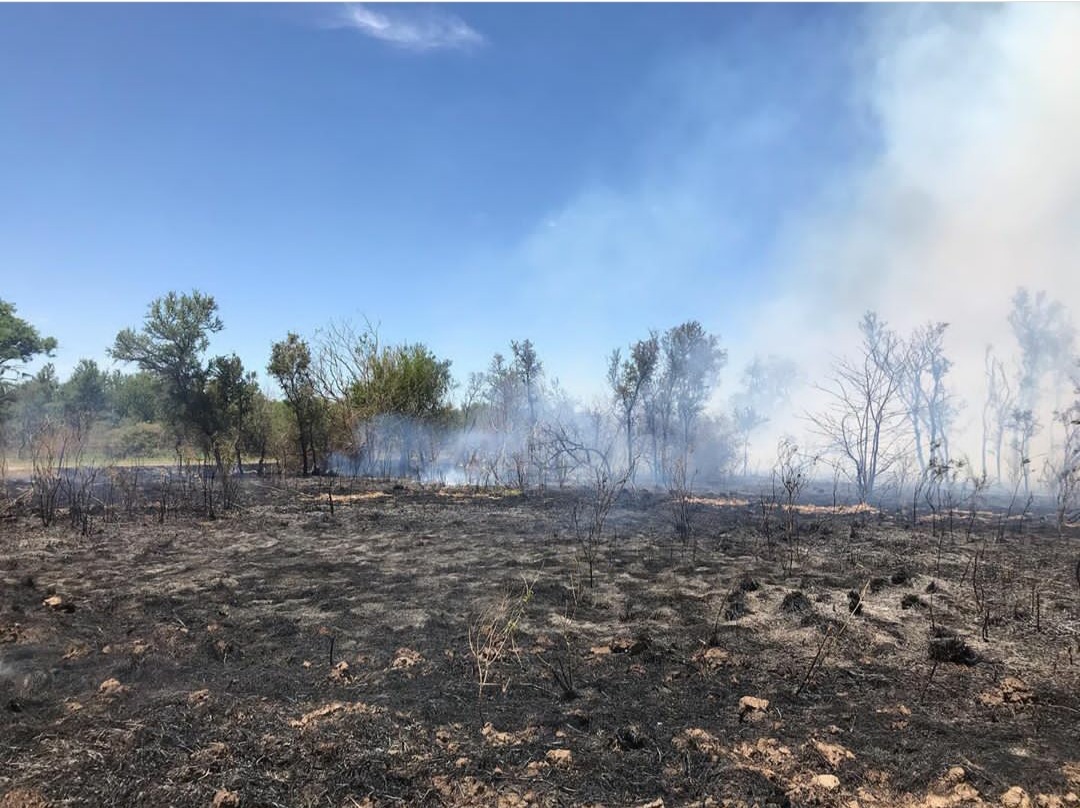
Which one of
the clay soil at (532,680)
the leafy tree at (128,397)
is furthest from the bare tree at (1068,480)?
the leafy tree at (128,397)

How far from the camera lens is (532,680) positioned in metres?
3.80

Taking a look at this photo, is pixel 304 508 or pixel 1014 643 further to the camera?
pixel 304 508

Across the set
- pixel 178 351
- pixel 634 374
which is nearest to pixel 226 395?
pixel 178 351

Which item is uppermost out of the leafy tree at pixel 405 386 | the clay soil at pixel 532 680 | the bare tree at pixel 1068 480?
the leafy tree at pixel 405 386

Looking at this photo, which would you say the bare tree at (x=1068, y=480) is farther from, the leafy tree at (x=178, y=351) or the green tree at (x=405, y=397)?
the leafy tree at (x=178, y=351)

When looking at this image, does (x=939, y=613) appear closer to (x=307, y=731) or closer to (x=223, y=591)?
(x=307, y=731)

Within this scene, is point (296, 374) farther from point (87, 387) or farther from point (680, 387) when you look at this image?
point (87, 387)

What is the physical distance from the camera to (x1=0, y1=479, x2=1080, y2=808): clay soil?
104 inches

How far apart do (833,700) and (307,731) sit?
10.4 feet

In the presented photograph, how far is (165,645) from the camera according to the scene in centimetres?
431

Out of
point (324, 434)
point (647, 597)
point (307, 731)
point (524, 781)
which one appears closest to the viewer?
point (524, 781)

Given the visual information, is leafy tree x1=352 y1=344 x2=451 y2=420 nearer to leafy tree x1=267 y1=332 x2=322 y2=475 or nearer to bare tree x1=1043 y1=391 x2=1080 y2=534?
leafy tree x1=267 y1=332 x2=322 y2=475

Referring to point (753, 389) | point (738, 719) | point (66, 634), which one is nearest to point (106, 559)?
point (66, 634)

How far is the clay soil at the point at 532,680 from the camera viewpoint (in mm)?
2633
